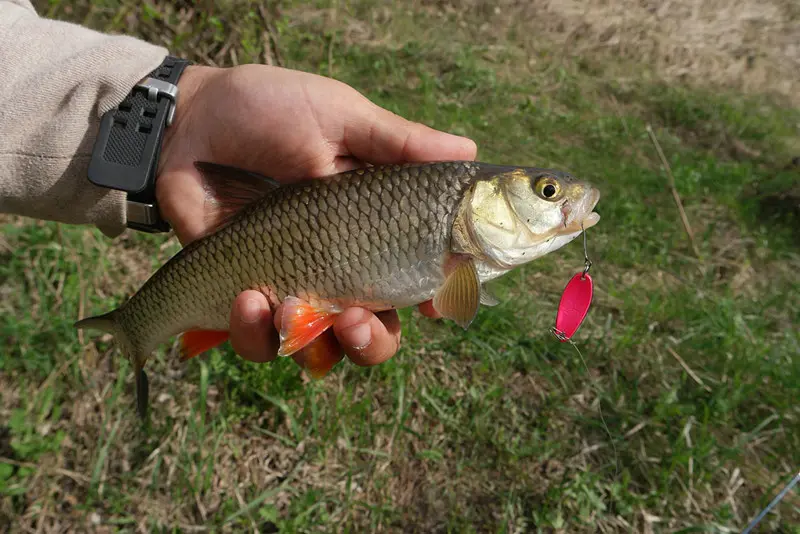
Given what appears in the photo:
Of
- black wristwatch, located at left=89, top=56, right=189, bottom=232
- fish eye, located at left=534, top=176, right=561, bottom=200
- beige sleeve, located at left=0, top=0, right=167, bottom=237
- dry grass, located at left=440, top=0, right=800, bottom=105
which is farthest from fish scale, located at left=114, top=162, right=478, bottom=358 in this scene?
dry grass, located at left=440, top=0, right=800, bottom=105

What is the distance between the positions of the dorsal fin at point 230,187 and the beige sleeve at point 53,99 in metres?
0.60

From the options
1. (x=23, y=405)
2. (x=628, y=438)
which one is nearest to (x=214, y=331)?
(x=23, y=405)

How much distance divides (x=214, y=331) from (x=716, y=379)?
322cm

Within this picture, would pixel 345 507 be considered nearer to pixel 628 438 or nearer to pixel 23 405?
pixel 628 438

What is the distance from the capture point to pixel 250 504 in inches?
114

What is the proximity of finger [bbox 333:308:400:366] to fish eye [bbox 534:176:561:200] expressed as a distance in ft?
2.94

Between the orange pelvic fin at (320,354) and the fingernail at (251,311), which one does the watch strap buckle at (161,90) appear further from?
the orange pelvic fin at (320,354)

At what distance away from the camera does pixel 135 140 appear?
101 inches

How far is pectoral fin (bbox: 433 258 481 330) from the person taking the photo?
2.13m

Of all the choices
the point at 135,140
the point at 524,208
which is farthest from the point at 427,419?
the point at 135,140

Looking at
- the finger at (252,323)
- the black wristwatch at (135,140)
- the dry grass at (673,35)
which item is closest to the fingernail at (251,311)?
the finger at (252,323)

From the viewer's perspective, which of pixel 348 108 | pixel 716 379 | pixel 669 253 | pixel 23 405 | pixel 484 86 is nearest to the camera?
pixel 348 108

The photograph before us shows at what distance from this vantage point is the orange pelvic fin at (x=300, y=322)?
2.22 metres

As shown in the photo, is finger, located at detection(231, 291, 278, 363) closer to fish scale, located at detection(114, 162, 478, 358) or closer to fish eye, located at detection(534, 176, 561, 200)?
fish scale, located at detection(114, 162, 478, 358)
